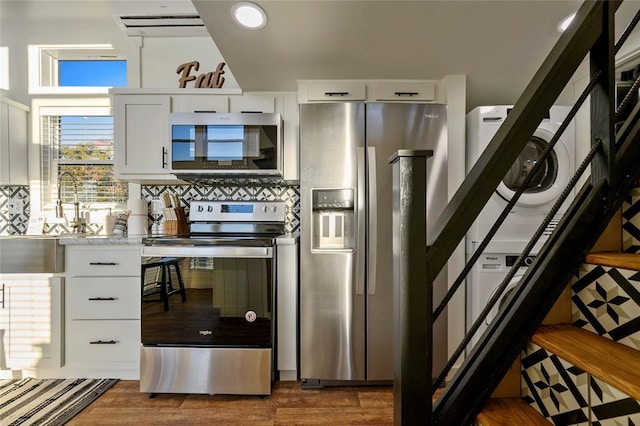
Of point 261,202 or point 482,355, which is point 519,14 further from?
point 261,202

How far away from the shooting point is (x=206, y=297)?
214 centimetres

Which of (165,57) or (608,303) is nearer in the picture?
(608,303)

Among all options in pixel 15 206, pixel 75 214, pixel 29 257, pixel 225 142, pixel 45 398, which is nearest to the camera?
pixel 45 398

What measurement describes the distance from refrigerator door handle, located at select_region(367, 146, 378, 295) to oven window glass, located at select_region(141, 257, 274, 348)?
27.3 inches

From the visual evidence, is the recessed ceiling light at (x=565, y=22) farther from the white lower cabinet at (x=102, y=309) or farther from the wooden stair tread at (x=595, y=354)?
the white lower cabinet at (x=102, y=309)

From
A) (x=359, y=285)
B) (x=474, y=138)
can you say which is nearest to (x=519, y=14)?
(x=474, y=138)

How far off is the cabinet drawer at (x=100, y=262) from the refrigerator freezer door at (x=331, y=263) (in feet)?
3.98

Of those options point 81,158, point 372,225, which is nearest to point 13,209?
point 81,158

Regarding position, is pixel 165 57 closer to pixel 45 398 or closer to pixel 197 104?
pixel 197 104

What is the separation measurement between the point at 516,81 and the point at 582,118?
52 cm

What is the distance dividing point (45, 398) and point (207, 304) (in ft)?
3.89

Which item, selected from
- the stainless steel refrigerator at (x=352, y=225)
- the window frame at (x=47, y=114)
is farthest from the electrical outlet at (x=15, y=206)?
the stainless steel refrigerator at (x=352, y=225)

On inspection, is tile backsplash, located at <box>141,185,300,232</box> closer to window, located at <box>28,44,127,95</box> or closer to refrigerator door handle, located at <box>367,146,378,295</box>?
refrigerator door handle, located at <box>367,146,378,295</box>

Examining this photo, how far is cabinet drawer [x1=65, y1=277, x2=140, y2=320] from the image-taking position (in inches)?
91.8
